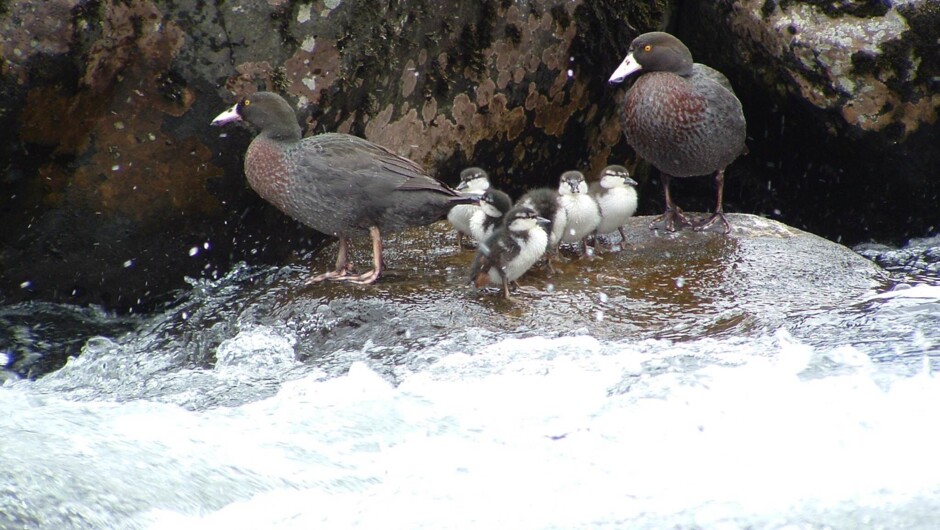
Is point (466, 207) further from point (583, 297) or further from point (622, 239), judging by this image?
point (583, 297)

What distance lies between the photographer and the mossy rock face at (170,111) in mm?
5965

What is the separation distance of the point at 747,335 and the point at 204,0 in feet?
12.0

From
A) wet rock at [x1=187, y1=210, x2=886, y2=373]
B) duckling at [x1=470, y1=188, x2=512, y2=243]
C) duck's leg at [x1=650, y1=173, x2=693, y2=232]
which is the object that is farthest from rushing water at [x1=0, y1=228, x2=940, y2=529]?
duck's leg at [x1=650, y1=173, x2=693, y2=232]

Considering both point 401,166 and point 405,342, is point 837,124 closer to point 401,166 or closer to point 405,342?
point 401,166

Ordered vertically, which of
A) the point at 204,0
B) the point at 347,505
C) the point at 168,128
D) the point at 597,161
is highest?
the point at 204,0

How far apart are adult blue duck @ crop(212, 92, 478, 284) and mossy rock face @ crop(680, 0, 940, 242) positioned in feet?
10.4

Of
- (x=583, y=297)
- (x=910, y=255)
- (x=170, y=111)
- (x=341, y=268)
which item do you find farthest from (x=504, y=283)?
(x=910, y=255)

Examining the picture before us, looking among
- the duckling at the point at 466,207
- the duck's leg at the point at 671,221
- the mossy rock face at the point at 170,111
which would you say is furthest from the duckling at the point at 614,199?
the mossy rock face at the point at 170,111

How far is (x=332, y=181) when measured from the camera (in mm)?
6195

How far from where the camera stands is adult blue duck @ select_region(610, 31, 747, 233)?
7.43m

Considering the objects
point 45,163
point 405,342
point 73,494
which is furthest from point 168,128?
point 73,494

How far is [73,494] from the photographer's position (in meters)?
3.88

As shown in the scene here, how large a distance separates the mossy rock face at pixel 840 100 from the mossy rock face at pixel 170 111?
2135 mm

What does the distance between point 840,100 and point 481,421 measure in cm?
475
